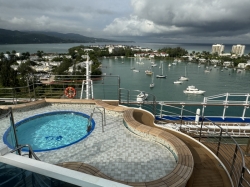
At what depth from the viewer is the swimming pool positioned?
163 inches

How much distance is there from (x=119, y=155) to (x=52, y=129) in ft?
8.12

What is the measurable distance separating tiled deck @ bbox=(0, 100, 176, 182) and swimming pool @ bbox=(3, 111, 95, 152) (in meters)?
0.42

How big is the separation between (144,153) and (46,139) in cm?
249

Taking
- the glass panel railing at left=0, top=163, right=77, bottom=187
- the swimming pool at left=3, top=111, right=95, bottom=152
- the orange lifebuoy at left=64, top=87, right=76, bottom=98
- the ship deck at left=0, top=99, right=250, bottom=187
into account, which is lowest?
the swimming pool at left=3, top=111, right=95, bottom=152

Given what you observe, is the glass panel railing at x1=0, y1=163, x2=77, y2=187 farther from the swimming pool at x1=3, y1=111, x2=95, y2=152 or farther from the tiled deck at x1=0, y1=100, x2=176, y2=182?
the swimming pool at x1=3, y1=111, x2=95, y2=152

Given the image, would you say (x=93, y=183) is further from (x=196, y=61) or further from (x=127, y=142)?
(x=196, y=61)

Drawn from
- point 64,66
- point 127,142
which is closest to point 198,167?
point 127,142

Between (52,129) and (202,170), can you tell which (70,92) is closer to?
(52,129)

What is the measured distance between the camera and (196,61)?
204ft

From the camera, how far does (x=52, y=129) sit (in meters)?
4.82

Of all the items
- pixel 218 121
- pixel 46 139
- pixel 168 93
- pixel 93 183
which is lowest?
pixel 168 93

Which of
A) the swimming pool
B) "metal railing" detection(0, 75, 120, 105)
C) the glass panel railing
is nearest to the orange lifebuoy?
"metal railing" detection(0, 75, 120, 105)

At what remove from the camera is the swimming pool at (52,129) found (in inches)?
163

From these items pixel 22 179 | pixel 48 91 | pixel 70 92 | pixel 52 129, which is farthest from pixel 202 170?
pixel 48 91
